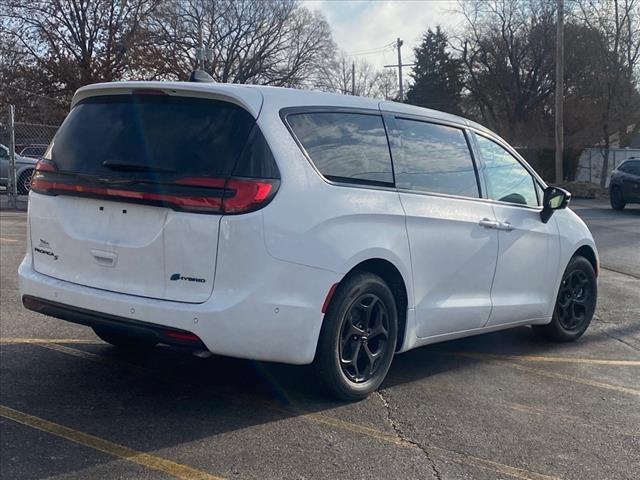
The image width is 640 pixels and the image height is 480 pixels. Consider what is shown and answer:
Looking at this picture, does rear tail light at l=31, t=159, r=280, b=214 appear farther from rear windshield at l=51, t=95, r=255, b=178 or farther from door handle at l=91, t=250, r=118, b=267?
door handle at l=91, t=250, r=118, b=267

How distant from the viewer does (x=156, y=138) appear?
13.9ft

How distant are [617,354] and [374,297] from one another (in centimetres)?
270

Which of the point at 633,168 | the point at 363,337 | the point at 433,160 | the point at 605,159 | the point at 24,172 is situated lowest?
the point at 363,337

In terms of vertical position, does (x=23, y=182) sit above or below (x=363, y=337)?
above

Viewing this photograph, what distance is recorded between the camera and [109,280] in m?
4.22

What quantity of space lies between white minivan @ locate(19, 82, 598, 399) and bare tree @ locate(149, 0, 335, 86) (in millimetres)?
41784

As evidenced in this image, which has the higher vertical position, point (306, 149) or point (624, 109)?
point (624, 109)

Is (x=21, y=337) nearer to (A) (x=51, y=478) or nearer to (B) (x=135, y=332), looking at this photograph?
(B) (x=135, y=332)

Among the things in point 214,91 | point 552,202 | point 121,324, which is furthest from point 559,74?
point 121,324

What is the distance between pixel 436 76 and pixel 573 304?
49.0 meters

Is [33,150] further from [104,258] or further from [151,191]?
[151,191]

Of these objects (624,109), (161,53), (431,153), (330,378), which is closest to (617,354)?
(431,153)

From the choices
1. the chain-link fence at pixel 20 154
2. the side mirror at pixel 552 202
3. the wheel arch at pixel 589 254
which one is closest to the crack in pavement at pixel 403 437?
the side mirror at pixel 552 202

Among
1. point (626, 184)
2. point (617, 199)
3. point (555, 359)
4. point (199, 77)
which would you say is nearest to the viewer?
point (199, 77)
